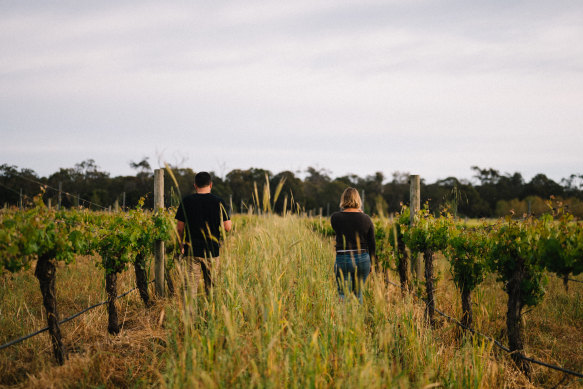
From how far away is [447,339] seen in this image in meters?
4.48

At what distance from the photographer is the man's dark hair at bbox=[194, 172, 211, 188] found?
450 cm

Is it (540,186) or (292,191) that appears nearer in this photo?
(292,191)

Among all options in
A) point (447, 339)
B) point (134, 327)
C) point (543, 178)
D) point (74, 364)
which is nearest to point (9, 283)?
point (134, 327)

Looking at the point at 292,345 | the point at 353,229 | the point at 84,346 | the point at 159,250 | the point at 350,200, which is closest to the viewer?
the point at 292,345

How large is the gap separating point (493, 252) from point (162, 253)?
4691 mm

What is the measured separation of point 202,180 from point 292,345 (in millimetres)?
2557

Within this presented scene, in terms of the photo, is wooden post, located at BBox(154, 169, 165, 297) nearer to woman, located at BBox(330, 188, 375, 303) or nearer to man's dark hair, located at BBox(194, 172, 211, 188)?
man's dark hair, located at BBox(194, 172, 211, 188)

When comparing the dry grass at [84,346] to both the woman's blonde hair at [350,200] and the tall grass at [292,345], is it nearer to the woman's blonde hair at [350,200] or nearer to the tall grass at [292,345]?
the tall grass at [292,345]

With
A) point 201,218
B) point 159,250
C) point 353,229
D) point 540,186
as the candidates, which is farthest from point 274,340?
point 540,186

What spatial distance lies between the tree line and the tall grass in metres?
0.96

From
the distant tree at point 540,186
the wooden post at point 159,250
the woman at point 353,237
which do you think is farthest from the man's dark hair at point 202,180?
the distant tree at point 540,186

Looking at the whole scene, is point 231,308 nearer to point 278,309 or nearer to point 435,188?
point 278,309

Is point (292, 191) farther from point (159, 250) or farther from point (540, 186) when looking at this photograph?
point (540, 186)

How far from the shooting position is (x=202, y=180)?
14.8 ft
